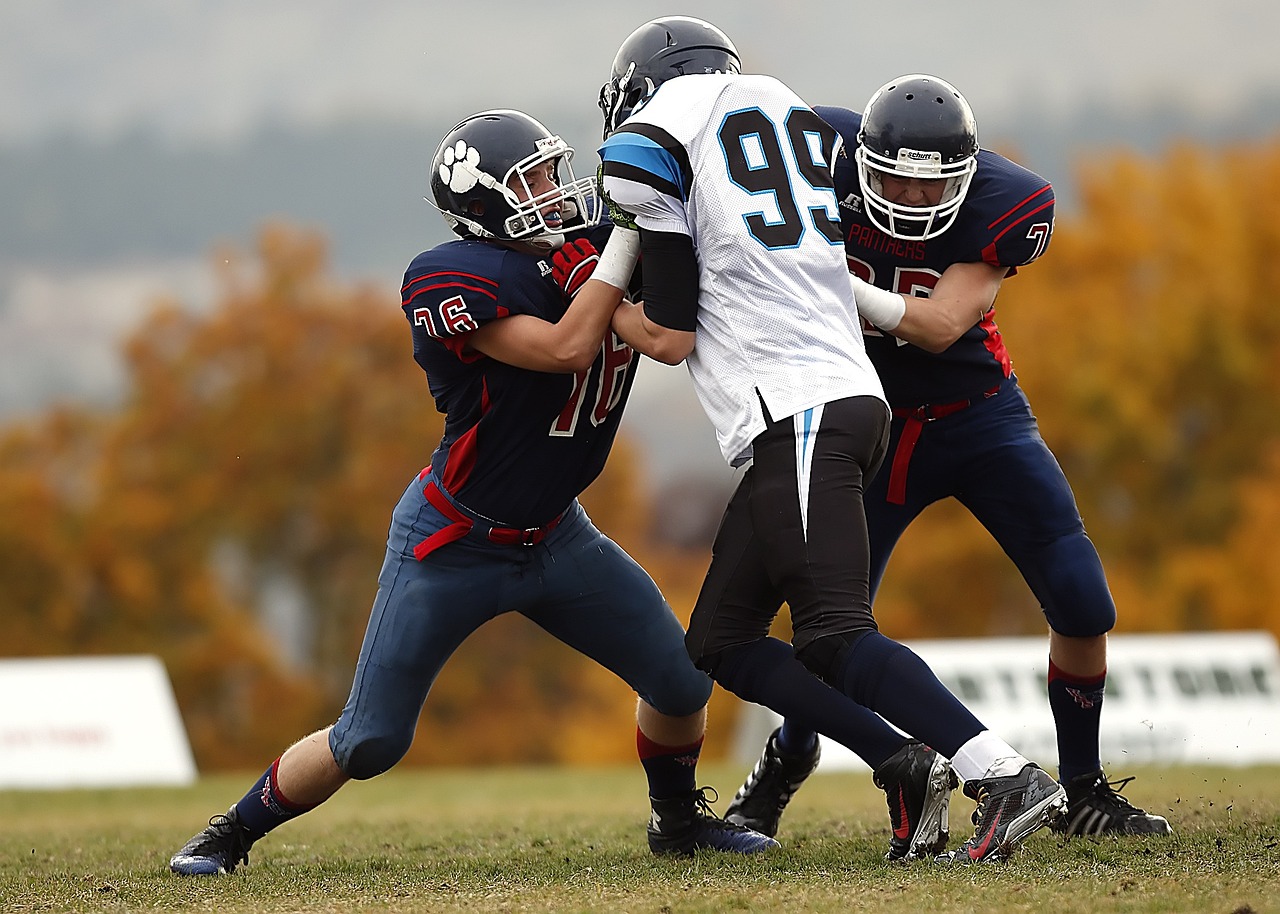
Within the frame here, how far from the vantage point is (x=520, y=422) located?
179 inches

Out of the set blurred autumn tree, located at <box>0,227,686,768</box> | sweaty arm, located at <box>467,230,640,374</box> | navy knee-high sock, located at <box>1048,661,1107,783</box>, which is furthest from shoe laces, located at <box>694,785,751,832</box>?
blurred autumn tree, located at <box>0,227,686,768</box>

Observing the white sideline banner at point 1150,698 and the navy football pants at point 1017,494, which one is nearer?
the navy football pants at point 1017,494

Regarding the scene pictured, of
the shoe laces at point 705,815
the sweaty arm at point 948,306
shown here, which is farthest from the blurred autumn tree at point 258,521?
the sweaty arm at point 948,306

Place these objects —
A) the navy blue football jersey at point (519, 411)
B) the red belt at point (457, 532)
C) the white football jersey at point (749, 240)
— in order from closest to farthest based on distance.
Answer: the white football jersey at point (749, 240) < the navy blue football jersey at point (519, 411) < the red belt at point (457, 532)

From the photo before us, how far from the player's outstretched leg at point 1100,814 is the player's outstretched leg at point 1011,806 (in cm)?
79

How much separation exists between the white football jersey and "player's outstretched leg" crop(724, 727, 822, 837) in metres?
1.41

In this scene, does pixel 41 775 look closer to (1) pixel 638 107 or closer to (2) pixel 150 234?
(1) pixel 638 107

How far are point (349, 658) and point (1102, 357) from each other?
41.4ft

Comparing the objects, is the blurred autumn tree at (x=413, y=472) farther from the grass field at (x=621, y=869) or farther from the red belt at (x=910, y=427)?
the red belt at (x=910, y=427)

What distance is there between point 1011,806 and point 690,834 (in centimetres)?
132

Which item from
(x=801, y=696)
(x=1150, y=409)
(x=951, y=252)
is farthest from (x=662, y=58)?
(x=1150, y=409)

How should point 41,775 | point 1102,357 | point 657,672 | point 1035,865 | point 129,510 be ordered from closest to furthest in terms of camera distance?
point 1035,865 → point 657,672 → point 41,775 → point 1102,357 → point 129,510

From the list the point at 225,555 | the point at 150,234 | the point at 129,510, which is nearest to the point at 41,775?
the point at 129,510

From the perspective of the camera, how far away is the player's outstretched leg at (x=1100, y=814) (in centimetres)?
471
